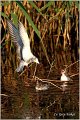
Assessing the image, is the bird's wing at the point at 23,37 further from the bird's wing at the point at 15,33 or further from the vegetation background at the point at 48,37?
the vegetation background at the point at 48,37

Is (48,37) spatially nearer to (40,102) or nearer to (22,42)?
(22,42)

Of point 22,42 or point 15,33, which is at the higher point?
point 15,33

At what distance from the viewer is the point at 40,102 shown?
216 inches

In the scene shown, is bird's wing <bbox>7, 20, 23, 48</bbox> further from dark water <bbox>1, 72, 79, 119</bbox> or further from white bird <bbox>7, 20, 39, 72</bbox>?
dark water <bbox>1, 72, 79, 119</bbox>

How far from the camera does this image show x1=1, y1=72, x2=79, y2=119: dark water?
16.2 ft

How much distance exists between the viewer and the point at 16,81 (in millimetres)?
6691

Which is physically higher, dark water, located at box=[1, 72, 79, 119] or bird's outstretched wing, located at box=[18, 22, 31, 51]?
bird's outstretched wing, located at box=[18, 22, 31, 51]

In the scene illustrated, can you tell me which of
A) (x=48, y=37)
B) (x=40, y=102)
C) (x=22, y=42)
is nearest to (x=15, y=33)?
(x=22, y=42)

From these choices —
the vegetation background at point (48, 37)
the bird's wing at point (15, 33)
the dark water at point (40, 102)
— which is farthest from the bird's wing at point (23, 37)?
the vegetation background at point (48, 37)

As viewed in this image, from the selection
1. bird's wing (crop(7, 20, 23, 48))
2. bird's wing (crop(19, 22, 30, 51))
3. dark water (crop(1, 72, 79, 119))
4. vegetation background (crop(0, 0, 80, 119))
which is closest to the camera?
dark water (crop(1, 72, 79, 119))

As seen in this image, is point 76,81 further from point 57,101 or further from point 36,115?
point 36,115

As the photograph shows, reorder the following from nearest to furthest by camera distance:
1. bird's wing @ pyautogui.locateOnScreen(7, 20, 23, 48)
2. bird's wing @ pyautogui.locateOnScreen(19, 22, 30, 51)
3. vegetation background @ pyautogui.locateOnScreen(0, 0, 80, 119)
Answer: bird's wing @ pyautogui.locateOnScreen(19, 22, 30, 51), bird's wing @ pyautogui.locateOnScreen(7, 20, 23, 48), vegetation background @ pyautogui.locateOnScreen(0, 0, 80, 119)

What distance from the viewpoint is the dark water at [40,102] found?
16.2ft

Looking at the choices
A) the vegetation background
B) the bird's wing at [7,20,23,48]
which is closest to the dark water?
the bird's wing at [7,20,23,48]
